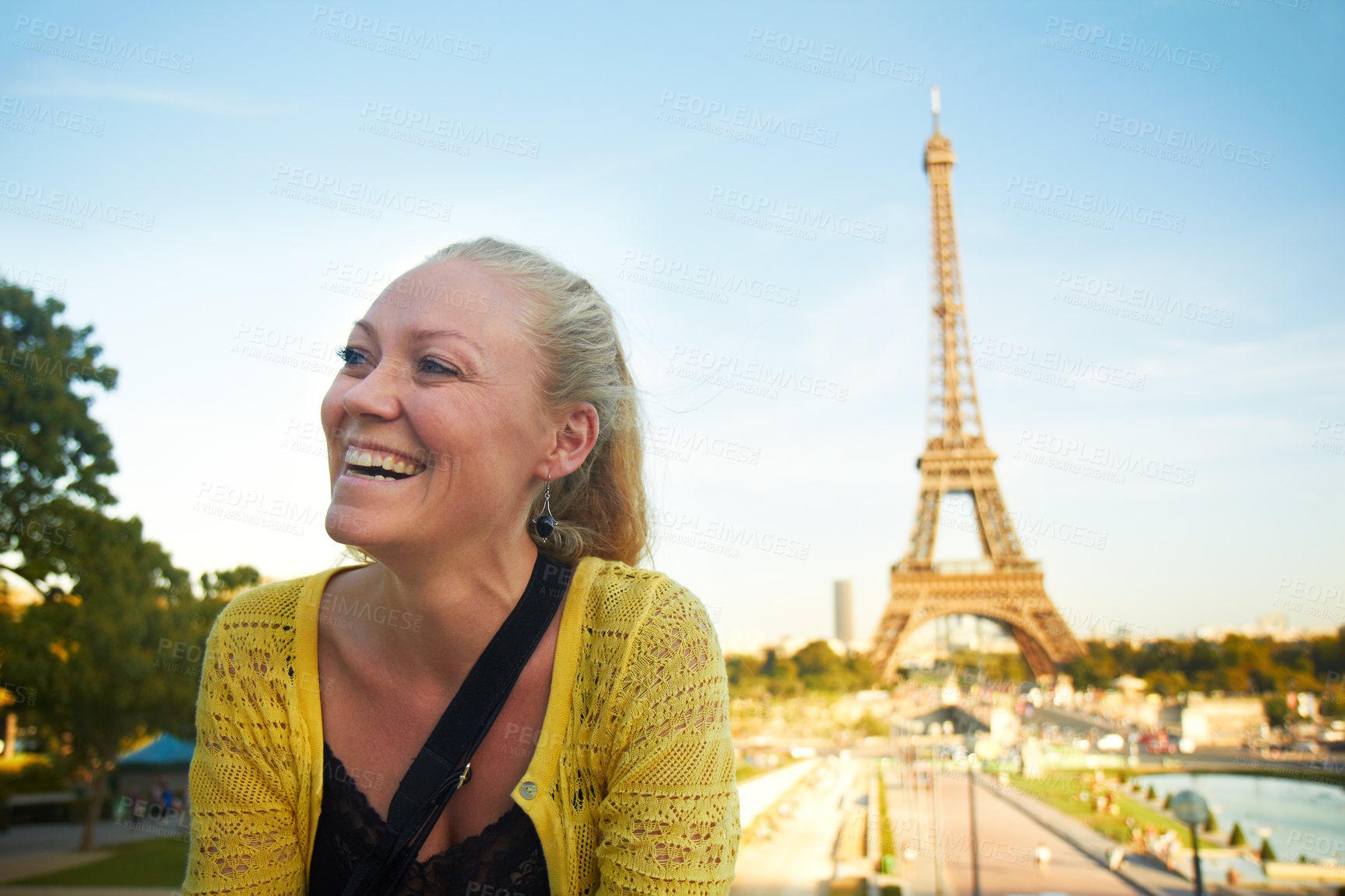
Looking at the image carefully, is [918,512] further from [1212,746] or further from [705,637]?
[705,637]

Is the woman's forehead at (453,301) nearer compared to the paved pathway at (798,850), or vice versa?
the woman's forehead at (453,301)

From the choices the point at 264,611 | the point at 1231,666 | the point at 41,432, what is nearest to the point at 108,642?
the point at 41,432

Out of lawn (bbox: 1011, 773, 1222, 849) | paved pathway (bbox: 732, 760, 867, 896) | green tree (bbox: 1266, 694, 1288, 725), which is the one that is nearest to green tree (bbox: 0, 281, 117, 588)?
paved pathway (bbox: 732, 760, 867, 896)

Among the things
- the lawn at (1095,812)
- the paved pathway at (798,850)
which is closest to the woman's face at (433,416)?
the paved pathway at (798,850)

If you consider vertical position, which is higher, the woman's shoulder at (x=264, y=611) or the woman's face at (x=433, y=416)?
the woman's face at (x=433, y=416)

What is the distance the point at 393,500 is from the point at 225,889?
67cm

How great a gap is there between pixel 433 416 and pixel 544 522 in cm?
42

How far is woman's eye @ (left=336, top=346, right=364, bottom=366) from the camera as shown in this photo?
1596 millimetres

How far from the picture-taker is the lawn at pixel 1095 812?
24.1m

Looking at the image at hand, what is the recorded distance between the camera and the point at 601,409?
183 cm

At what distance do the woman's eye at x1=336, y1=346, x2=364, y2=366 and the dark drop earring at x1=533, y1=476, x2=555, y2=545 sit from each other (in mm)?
409

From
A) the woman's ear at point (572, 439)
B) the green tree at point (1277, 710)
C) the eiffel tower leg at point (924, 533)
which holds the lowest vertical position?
the green tree at point (1277, 710)

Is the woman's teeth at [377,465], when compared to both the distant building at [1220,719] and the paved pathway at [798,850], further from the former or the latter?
the distant building at [1220,719]

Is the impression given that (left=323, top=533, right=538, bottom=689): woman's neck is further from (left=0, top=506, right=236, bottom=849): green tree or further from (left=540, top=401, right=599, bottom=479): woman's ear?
(left=0, top=506, right=236, bottom=849): green tree
